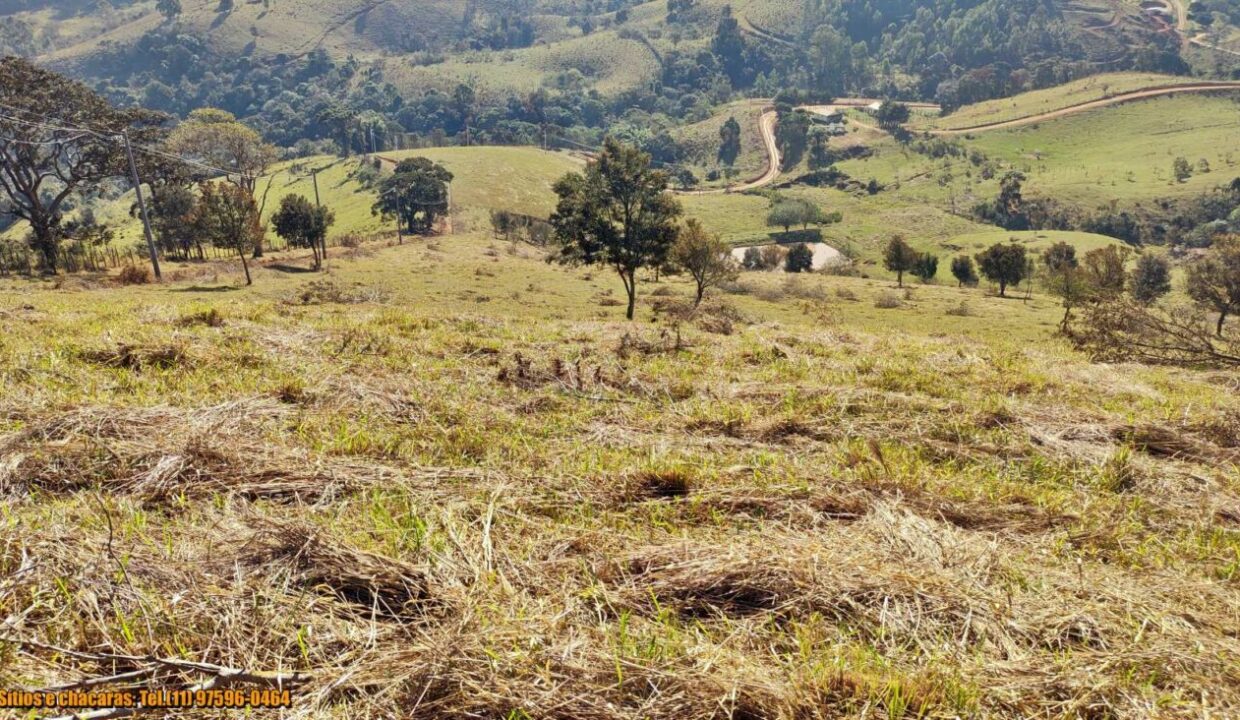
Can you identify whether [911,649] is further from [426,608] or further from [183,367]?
[183,367]

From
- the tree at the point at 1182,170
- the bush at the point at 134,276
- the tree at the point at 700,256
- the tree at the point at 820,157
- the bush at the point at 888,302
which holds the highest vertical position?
the tree at the point at 820,157

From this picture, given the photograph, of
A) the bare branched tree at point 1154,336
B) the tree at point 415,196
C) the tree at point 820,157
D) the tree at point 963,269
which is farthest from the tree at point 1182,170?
the bare branched tree at point 1154,336

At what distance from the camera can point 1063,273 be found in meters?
58.9

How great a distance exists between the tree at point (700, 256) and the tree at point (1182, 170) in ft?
555

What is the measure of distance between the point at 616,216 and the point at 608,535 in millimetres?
39981

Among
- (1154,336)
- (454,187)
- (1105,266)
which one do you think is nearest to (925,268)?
(1105,266)

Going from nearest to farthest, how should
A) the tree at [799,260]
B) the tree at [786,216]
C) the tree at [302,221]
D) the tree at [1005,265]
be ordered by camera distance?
the tree at [302,221], the tree at [1005,265], the tree at [799,260], the tree at [786,216]

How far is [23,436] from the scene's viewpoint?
4.87 m

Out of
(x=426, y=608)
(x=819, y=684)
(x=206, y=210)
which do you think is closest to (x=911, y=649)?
(x=819, y=684)

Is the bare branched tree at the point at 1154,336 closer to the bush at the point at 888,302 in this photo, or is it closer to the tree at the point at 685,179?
the bush at the point at 888,302

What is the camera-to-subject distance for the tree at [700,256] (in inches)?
2067

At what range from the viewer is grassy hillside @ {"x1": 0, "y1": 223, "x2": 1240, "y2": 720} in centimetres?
273

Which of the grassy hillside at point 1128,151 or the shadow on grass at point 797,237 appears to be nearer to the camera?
the shadow on grass at point 797,237

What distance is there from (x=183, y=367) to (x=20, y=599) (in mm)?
5341
